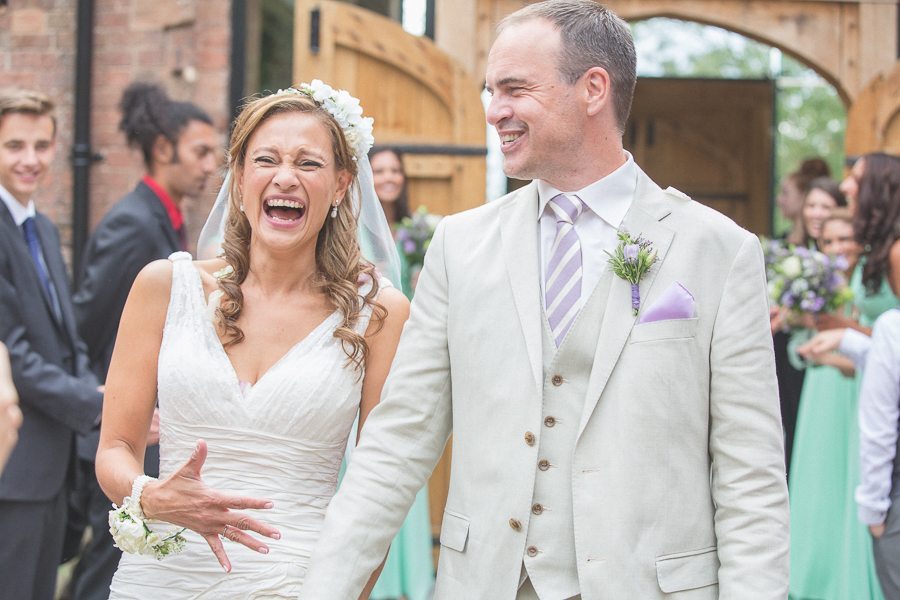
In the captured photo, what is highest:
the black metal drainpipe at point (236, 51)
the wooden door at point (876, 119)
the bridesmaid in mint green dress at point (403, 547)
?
the black metal drainpipe at point (236, 51)

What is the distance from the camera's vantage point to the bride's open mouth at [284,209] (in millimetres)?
3416

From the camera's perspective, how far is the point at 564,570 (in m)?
2.84

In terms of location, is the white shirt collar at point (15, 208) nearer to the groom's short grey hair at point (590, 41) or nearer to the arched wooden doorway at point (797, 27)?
the groom's short grey hair at point (590, 41)

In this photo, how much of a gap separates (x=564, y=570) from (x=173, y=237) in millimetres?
3205

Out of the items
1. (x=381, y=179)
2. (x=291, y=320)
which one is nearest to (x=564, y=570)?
(x=291, y=320)

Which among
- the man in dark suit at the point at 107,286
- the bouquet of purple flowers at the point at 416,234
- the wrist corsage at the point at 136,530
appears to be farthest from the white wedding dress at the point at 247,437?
the bouquet of purple flowers at the point at 416,234

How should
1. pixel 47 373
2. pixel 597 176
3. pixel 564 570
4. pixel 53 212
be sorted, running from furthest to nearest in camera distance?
pixel 53 212, pixel 47 373, pixel 597 176, pixel 564 570

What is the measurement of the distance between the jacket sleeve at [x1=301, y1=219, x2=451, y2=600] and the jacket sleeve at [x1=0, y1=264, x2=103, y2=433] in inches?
81.0

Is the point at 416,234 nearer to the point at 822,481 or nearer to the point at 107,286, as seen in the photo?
the point at 107,286

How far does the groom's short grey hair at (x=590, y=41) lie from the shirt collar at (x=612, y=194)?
156 millimetres

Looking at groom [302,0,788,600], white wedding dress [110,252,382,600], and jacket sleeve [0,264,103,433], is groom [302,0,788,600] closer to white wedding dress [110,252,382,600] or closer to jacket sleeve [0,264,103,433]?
white wedding dress [110,252,382,600]

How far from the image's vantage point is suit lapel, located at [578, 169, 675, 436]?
111 inches

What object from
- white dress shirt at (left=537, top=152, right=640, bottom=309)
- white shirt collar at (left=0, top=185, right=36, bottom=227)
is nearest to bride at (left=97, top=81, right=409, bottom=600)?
white dress shirt at (left=537, top=152, right=640, bottom=309)

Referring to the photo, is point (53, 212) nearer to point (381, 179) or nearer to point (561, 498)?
point (381, 179)
